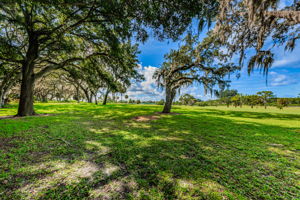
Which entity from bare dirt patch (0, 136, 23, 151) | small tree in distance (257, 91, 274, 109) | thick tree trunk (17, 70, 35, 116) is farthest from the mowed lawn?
small tree in distance (257, 91, 274, 109)

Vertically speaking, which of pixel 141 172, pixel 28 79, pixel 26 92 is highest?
pixel 28 79

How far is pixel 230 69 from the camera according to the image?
1113cm

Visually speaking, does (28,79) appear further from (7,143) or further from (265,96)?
(265,96)

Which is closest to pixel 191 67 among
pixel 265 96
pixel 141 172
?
pixel 141 172

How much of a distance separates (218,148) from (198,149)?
2.41 feet

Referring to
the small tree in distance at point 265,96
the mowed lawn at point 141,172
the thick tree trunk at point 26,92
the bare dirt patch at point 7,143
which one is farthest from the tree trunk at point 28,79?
the small tree in distance at point 265,96

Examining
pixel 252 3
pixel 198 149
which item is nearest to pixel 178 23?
pixel 252 3

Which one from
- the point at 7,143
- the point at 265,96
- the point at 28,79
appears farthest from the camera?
the point at 265,96

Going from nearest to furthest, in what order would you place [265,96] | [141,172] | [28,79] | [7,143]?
[141,172], [7,143], [28,79], [265,96]

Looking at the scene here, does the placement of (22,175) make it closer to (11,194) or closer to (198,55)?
(11,194)

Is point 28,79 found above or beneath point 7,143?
above

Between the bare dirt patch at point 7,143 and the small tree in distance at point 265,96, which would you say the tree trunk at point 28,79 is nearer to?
the bare dirt patch at point 7,143

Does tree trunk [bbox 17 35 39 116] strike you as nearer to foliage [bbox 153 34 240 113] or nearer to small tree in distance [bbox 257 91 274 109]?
foliage [bbox 153 34 240 113]

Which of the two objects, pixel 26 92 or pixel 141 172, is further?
pixel 26 92
